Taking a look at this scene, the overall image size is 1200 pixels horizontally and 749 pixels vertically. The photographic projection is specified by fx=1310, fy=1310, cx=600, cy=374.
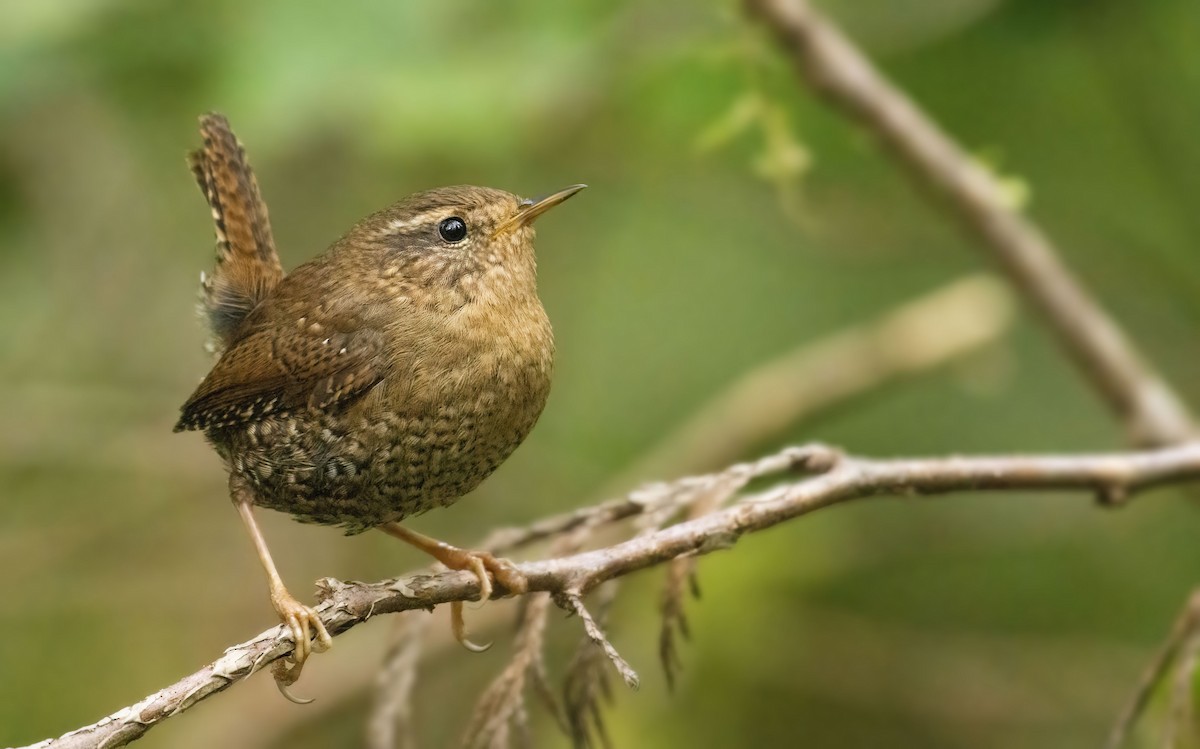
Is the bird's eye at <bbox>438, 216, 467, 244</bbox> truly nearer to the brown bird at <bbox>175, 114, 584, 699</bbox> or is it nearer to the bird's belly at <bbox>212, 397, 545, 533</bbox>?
the brown bird at <bbox>175, 114, 584, 699</bbox>

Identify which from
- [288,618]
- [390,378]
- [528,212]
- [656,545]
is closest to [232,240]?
[528,212]

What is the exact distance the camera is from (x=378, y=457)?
7.61 ft

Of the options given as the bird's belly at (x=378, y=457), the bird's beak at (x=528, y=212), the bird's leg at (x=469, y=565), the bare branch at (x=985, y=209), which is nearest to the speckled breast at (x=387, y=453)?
the bird's belly at (x=378, y=457)

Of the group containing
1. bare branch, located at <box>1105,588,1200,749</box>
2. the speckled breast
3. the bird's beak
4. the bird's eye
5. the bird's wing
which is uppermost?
the bird's eye

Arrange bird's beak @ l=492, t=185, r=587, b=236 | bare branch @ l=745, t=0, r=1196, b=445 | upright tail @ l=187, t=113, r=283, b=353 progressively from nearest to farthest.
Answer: bird's beak @ l=492, t=185, r=587, b=236, upright tail @ l=187, t=113, r=283, b=353, bare branch @ l=745, t=0, r=1196, b=445

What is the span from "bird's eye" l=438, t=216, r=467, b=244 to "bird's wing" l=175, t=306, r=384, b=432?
287 mm

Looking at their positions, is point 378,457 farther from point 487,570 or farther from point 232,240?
point 232,240

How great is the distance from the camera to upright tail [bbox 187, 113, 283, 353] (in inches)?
120

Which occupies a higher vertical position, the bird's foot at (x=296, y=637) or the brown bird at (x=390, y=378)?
the brown bird at (x=390, y=378)

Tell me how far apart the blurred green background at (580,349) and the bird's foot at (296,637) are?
1402 mm

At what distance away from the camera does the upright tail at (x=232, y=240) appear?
3.05m

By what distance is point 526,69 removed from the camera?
12.0ft

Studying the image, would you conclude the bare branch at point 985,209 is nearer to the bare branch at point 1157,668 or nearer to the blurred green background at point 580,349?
the blurred green background at point 580,349

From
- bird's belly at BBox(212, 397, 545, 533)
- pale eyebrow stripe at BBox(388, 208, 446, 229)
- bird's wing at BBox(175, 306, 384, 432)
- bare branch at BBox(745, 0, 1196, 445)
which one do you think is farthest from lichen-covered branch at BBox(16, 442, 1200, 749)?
bare branch at BBox(745, 0, 1196, 445)
